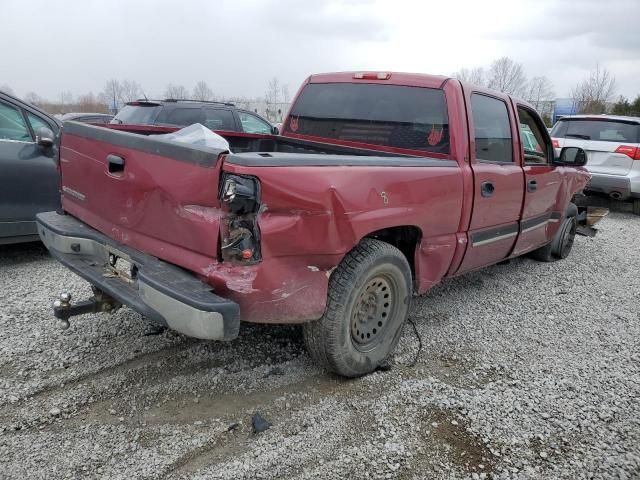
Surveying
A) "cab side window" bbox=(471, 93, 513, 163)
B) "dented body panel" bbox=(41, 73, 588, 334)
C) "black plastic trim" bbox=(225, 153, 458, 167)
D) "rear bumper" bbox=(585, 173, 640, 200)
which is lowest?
"rear bumper" bbox=(585, 173, 640, 200)

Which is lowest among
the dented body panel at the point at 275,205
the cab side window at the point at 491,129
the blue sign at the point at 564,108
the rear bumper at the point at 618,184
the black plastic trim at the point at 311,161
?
the rear bumper at the point at 618,184

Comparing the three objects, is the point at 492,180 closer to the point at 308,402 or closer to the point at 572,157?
the point at 572,157

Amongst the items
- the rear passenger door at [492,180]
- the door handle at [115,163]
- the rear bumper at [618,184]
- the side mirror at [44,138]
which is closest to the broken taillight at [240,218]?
the door handle at [115,163]

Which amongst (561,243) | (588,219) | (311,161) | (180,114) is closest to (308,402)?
(311,161)

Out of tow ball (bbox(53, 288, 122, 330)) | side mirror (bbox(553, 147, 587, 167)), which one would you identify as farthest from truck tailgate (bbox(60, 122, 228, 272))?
side mirror (bbox(553, 147, 587, 167))

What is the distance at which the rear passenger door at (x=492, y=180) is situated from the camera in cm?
385

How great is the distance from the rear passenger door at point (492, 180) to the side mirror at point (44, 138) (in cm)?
397

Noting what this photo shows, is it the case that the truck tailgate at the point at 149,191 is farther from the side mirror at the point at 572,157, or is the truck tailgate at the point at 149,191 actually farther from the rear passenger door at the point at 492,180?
the side mirror at the point at 572,157

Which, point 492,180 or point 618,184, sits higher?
point 492,180

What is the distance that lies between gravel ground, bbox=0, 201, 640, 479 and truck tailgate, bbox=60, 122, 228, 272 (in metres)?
0.87

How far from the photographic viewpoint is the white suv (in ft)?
30.0

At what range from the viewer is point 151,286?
2.50 metres

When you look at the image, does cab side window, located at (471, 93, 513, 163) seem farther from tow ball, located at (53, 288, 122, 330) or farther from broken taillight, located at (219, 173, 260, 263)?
tow ball, located at (53, 288, 122, 330)

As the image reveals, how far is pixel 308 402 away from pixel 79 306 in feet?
4.76
